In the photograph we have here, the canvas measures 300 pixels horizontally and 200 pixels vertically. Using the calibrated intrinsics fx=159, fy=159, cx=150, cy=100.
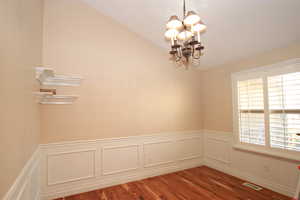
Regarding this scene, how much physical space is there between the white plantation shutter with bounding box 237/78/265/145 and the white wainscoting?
1.19 meters

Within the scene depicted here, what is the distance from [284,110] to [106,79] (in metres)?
3.20

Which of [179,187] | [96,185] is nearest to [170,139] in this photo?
[179,187]

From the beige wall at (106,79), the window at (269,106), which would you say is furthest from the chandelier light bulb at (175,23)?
the window at (269,106)

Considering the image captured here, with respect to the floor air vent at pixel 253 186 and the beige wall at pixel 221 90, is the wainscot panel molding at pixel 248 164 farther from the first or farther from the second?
the beige wall at pixel 221 90

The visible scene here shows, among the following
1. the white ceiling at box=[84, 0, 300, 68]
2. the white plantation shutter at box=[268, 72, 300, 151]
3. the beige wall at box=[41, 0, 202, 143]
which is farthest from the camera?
the beige wall at box=[41, 0, 202, 143]

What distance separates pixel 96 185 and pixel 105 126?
1.09 m

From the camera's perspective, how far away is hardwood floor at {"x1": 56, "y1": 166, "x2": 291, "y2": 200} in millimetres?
2658

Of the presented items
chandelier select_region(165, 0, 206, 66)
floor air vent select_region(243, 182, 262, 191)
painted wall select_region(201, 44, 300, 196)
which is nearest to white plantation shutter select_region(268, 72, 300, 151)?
painted wall select_region(201, 44, 300, 196)

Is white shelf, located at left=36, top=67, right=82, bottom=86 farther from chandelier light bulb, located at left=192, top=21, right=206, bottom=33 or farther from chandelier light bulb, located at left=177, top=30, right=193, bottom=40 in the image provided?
chandelier light bulb, located at left=192, top=21, right=206, bottom=33

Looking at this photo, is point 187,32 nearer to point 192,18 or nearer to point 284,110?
point 192,18

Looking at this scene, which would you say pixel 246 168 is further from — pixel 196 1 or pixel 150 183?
pixel 196 1

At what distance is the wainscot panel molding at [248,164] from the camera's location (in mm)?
2615

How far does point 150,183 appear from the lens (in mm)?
3180

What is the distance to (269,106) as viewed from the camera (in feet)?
9.39
